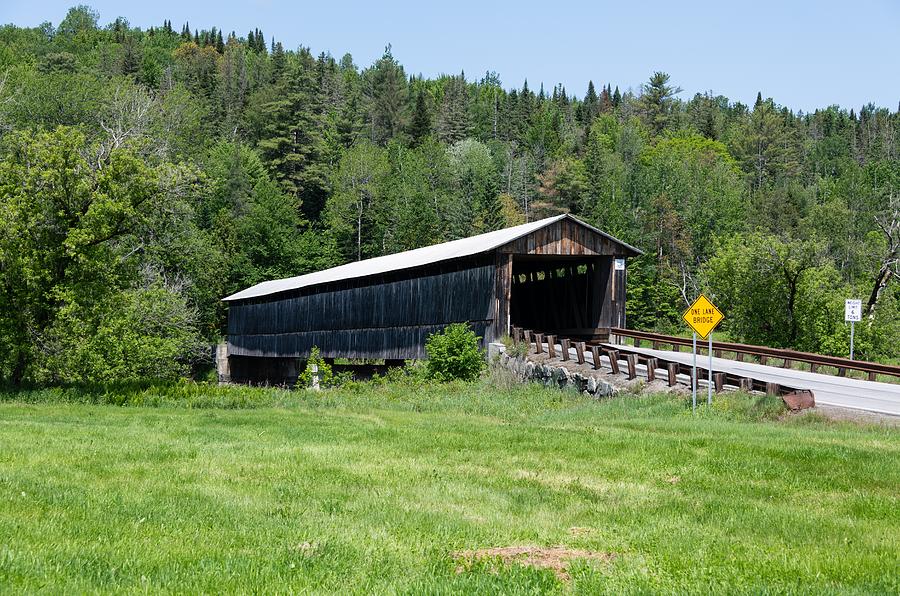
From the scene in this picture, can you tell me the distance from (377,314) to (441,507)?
27839 mm

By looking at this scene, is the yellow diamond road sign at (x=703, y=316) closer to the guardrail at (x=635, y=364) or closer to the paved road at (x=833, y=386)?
the guardrail at (x=635, y=364)

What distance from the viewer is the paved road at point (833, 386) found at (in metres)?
18.5

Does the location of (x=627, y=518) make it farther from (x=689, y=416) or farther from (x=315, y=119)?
(x=315, y=119)

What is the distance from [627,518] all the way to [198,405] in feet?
54.5

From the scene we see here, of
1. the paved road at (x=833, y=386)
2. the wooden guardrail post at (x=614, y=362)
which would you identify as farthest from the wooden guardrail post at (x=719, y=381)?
the wooden guardrail post at (x=614, y=362)

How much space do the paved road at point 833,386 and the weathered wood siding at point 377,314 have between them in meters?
7.15

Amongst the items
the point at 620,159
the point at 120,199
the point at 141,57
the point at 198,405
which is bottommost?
the point at 198,405

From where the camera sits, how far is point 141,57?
360ft

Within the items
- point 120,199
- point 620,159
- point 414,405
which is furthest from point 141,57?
point 414,405

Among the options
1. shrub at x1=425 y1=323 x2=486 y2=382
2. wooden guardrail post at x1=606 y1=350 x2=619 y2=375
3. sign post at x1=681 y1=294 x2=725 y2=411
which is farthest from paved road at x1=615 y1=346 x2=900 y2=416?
shrub at x1=425 y1=323 x2=486 y2=382

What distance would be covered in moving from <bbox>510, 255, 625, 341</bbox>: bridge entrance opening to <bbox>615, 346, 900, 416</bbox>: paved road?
336cm

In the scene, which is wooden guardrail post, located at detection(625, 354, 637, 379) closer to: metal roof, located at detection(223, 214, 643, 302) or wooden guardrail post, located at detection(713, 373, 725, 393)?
wooden guardrail post, located at detection(713, 373, 725, 393)

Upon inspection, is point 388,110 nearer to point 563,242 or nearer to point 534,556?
point 563,242

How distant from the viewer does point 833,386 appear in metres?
22.2
